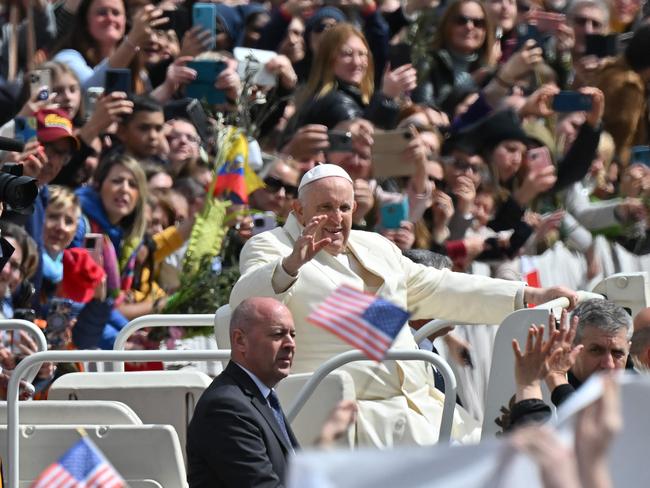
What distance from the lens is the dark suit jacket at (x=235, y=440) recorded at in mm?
6793

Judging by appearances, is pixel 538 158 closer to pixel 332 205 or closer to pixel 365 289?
pixel 365 289

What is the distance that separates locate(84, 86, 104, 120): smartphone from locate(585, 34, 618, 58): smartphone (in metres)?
5.03

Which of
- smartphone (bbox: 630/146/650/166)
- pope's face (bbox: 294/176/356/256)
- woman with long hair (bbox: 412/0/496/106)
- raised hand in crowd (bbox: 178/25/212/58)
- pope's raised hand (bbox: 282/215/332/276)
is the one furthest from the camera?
woman with long hair (bbox: 412/0/496/106)

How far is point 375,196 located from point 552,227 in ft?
5.50

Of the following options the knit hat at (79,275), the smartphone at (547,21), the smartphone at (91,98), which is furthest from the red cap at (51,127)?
the smartphone at (547,21)

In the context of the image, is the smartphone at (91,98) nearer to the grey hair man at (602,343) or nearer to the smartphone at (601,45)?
the grey hair man at (602,343)

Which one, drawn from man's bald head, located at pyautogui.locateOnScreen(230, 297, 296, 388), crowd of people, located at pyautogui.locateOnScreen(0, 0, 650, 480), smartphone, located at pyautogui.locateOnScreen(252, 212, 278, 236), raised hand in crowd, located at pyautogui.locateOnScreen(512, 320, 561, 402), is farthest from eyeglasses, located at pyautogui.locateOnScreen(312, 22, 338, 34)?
raised hand in crowd, located at pyautogui.locateOnScreen(512, 320, 561, 402)

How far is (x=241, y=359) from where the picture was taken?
23.2 ft

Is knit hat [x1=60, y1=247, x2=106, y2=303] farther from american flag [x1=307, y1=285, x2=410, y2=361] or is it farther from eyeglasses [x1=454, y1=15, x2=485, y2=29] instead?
eyeglasses [x1=454, y1=15, x2=485, y2=29]

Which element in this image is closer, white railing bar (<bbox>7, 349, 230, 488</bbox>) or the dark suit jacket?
the dark suit jacket

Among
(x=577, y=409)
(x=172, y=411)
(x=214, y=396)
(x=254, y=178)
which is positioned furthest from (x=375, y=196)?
(x=577, y=409)

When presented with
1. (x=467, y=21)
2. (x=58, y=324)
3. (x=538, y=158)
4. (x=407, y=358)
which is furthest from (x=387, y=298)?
(x=467, y=21)

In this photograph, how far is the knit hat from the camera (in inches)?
363

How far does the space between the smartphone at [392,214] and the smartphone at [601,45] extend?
171 inches
